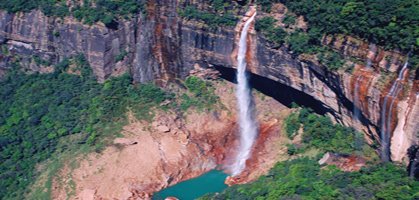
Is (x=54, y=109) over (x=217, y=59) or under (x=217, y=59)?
under

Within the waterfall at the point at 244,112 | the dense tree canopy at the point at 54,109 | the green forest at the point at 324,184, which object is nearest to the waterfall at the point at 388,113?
the green forest at the point at 324,184

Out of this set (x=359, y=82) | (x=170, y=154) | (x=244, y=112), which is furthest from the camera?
(x=244, y=112)

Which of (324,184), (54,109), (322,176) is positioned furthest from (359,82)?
(54,109)

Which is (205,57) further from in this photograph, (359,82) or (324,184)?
(324,184)

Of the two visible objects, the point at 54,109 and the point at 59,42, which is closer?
the point at 54,109

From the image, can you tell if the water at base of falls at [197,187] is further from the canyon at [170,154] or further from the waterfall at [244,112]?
the waterfall at [244,112]

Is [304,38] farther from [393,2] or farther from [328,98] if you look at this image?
[393,2]
